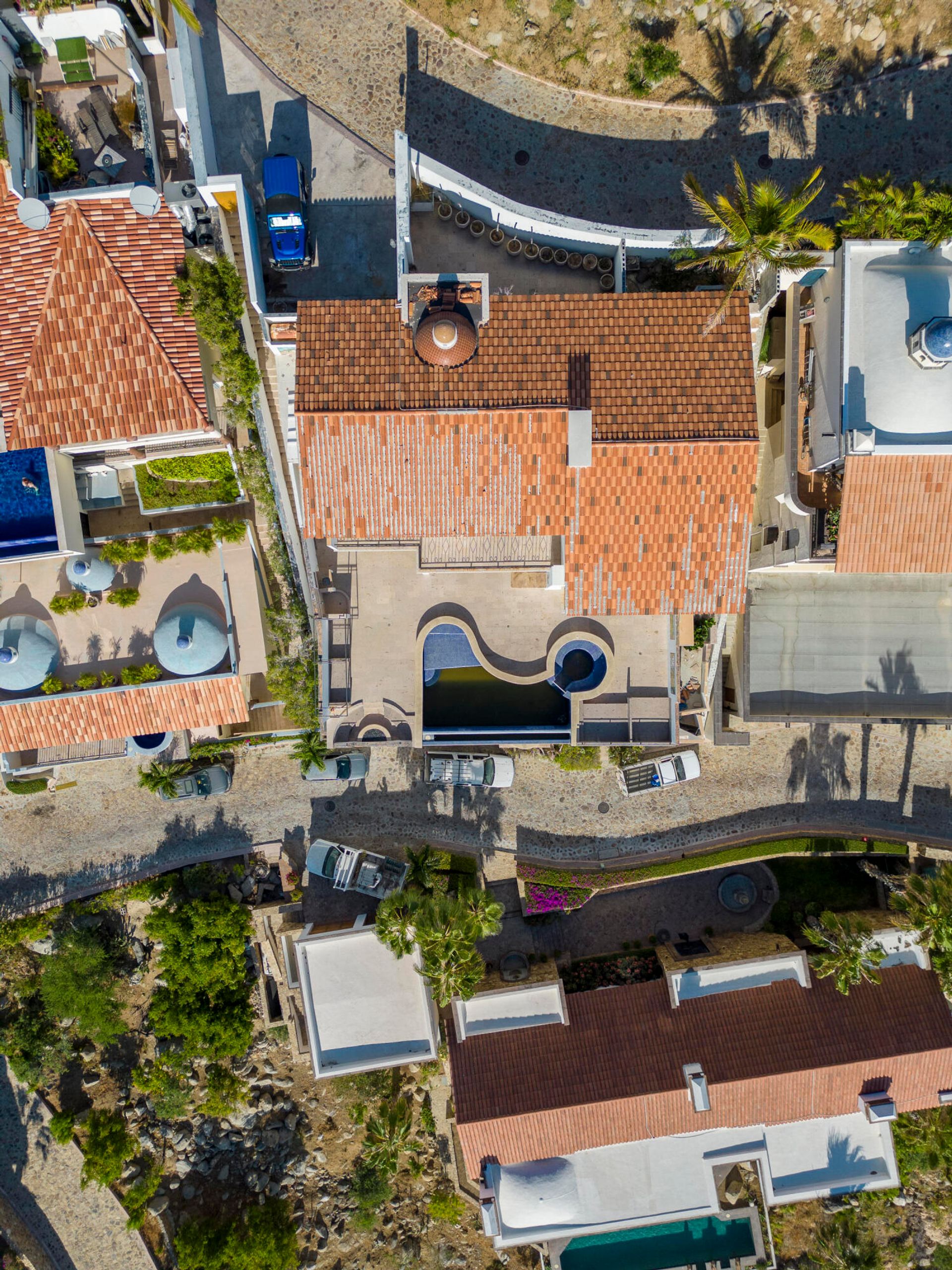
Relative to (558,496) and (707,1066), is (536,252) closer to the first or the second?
(558,496)

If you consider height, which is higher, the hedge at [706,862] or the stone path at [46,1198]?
the hedge at [706,862]

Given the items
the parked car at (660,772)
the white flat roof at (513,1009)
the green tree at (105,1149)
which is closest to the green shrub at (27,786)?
the green tree at (105,1149)

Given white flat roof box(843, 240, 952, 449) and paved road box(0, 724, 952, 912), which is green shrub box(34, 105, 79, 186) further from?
white flat roof box(843, 240, 952, 449)

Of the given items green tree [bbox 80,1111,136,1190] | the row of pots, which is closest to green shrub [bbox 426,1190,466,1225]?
green tree [bbox 80,1111,136,1190]

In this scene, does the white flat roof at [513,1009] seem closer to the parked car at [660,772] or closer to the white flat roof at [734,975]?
the white flat roof at [734,975]

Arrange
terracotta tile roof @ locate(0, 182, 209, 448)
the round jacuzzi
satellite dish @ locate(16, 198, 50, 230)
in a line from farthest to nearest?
the round jacuzzi < terracotta tile roof @ locate(0, 182, 209, 448) < satellite dish @ locate(16, 198, 50, 230)
